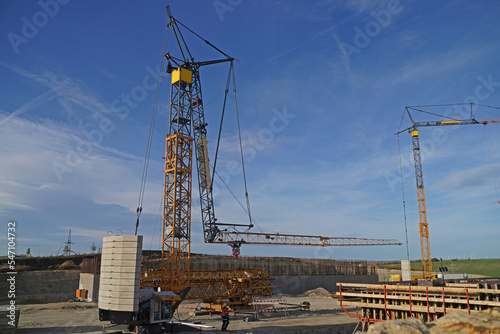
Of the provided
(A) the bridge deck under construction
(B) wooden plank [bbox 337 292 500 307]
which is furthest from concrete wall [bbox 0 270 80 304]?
(B) wooden plank [bbox 337 292 500 307]

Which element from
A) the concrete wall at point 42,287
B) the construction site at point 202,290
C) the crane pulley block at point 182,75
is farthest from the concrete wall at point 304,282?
the crane pulley block at point 182,75

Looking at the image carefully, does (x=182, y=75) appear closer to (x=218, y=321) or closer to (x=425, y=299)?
(x=218, y=321)

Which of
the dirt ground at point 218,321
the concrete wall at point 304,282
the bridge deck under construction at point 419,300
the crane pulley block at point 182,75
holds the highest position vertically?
the crane pulley block at point 182,75

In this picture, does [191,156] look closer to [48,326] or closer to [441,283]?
[48,326]

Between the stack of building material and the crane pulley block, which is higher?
the crane pulley block

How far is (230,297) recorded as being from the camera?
119 ft

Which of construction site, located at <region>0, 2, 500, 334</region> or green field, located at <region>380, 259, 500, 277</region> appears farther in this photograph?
green field, located at <region>380, 259, 500, 277</region>

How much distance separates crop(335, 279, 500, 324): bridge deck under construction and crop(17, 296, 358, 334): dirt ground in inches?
294

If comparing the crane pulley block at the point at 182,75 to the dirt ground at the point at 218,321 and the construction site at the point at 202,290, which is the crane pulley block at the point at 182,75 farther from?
the dirt ground at the point at 218,321

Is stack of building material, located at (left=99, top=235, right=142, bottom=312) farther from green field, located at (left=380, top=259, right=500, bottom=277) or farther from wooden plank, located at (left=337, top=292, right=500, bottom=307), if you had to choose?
green field, located at (left=380, top=259, right=500, bottom=277)

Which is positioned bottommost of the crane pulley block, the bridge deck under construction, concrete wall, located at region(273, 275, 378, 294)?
concrete wall, located at region(273, 275, 378, 294)

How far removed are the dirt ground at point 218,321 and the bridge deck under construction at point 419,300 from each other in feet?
24.5

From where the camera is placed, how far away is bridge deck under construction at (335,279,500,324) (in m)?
16.6

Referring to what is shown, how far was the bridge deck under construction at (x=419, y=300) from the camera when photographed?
1656 cm
